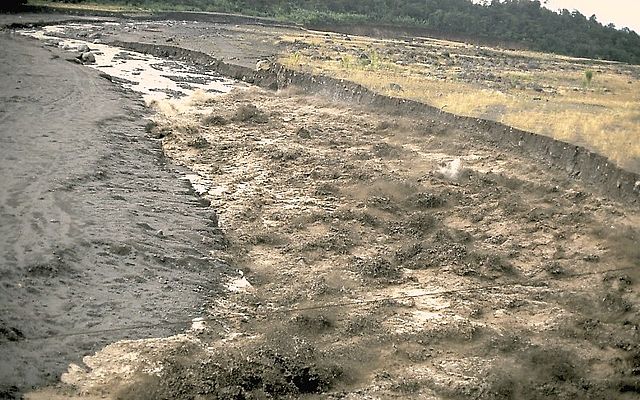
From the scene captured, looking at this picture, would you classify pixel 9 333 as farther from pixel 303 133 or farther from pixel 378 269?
pixel 303 133

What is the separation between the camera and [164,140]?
21234mm

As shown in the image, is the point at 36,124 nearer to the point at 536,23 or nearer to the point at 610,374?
the point at 610,374

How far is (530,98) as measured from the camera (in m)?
27.9

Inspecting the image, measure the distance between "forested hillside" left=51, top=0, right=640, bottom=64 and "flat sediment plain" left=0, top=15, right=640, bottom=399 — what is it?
2348 inches

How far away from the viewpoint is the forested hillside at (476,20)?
82562mm

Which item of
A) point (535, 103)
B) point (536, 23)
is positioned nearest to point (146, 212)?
point (535, 103)

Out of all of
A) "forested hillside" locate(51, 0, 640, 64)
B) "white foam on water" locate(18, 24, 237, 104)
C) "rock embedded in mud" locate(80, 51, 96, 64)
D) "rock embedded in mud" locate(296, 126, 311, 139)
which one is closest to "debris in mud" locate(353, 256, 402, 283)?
"rock embedded in mud" locate(296, 126, 311, 139)

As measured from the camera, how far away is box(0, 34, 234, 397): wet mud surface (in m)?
10.3

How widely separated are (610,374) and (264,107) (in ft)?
64.8

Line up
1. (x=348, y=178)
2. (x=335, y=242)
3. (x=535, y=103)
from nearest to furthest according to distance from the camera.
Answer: (x=335, y=242), (x=348, y=178), (x=535, y=103)

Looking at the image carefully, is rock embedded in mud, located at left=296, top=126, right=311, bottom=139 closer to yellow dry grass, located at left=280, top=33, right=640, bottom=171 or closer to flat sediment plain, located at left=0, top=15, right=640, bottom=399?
flat sediment plain, located at left=0, top=15, right=640, bottom=399

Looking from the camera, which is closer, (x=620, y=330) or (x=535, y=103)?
(x=620, y=330)

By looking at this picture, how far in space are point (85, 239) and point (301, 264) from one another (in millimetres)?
4154

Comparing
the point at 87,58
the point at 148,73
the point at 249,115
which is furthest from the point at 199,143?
the point at 87,58
